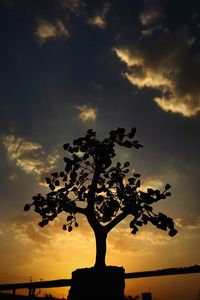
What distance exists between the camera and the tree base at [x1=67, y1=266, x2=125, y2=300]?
7.97m

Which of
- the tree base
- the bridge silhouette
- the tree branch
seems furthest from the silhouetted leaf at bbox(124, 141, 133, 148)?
the bridge silhouette

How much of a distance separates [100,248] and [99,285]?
54.3 inches

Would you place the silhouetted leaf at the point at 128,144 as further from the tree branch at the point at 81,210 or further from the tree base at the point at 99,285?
the tree base at the point at 99,285

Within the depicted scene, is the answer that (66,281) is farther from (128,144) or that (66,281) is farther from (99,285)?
(128,144)

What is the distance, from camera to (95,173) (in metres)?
11.1

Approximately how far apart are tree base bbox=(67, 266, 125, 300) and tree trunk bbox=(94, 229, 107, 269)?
49 cm

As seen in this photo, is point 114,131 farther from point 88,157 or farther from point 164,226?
point 164,226

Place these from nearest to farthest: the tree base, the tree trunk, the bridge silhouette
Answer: the bridge silhouette, the tree base, the tree trunk

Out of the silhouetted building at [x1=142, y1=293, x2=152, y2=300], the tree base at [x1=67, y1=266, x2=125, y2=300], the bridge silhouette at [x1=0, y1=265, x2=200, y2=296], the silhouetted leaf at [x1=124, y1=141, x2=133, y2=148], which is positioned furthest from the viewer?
the silhouetted leaf at [x1=124, y1=141, x2=133, y2=148]

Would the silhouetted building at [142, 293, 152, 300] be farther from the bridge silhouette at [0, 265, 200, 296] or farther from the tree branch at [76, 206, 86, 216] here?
the tree branch at [76, 206, 86, 216]

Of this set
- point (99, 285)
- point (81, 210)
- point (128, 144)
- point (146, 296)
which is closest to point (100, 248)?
point (99, 285)

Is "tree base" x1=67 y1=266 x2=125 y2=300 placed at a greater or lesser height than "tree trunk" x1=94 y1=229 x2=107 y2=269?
lesser

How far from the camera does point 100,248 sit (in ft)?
30.7

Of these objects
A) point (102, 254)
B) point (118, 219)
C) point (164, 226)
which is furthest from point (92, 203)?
point (164, 226)
